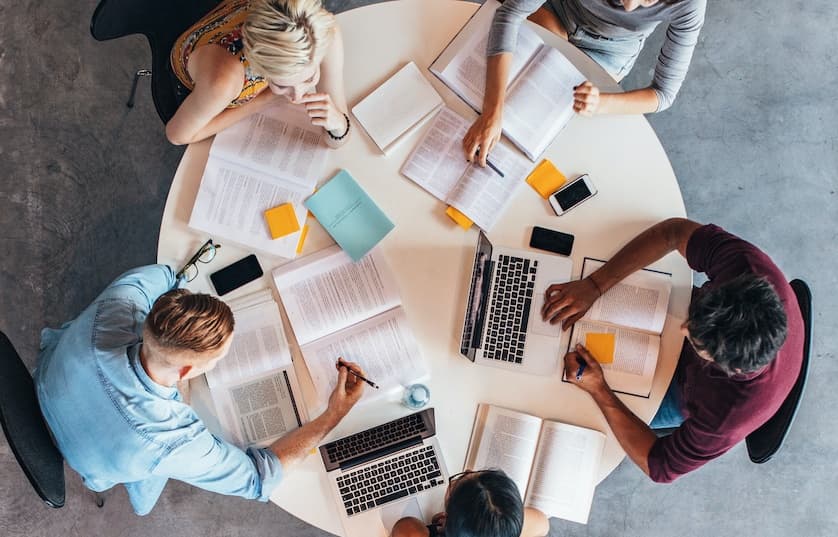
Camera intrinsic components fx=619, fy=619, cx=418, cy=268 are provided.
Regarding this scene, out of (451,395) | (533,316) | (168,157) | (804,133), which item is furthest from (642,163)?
(168,157)

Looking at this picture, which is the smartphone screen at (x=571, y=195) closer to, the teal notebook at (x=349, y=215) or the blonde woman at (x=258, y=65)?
the teal notebook at (x=349, y=215)

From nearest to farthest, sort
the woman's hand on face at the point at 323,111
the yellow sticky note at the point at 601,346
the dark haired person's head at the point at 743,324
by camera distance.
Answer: the dark haired person's head at the point at 743,324 → the woman's hand on face at the point at 323,111 → the yellow sticky note at the point at 601,346

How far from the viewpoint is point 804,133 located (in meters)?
2.76

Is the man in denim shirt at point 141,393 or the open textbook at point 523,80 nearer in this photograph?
the man in denim shirt at point 141,393

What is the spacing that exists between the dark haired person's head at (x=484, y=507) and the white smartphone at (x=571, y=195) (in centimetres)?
80

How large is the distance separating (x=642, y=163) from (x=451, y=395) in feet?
3.00

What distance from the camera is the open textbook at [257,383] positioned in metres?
1.83

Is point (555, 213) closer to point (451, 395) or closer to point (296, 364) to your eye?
point (451, 395)

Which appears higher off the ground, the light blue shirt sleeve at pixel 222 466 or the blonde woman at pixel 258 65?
the blonde woman at pixel 258 65

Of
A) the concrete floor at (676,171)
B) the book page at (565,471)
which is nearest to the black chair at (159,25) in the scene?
the concrete floor at (676,171)

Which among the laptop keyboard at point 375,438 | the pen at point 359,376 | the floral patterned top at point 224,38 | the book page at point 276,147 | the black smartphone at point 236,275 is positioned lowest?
the laptop keyboard at point 375,438

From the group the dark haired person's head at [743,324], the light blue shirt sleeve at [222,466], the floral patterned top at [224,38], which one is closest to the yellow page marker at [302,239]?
the floral patterned top at [224,38]

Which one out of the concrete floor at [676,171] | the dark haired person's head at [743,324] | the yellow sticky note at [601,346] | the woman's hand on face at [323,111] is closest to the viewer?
the dark haired person's head at [743,324]

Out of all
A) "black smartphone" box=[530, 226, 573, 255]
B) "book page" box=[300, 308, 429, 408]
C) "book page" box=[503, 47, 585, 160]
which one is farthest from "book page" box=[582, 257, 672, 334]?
"book page" box=[300, 308, 429, 408]
